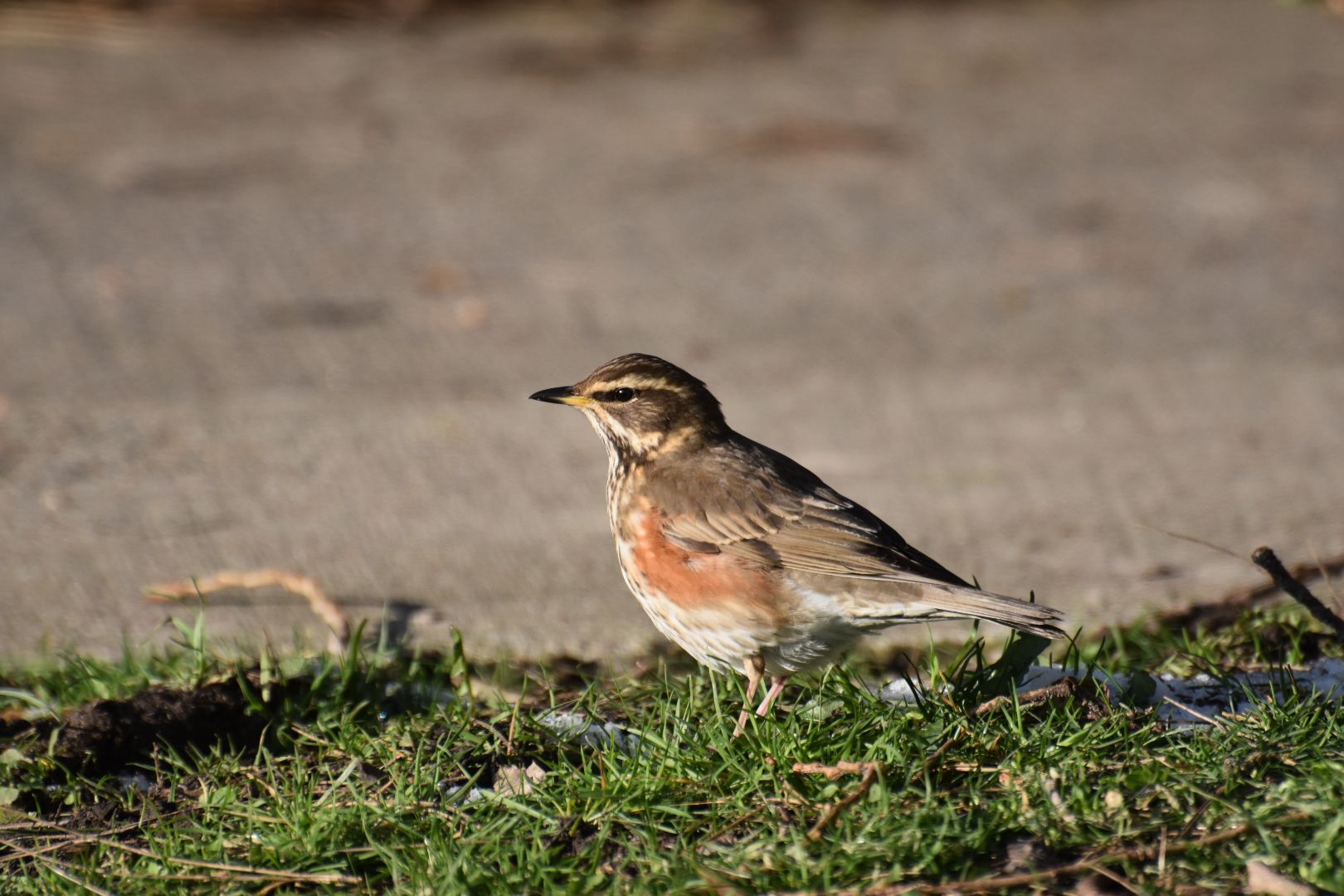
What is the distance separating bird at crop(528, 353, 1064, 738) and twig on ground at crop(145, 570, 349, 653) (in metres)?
1.21

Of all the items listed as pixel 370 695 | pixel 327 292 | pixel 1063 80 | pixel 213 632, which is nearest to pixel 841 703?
pixel 370 695

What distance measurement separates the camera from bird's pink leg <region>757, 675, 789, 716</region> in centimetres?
497

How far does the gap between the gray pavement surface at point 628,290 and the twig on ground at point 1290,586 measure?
1.30m

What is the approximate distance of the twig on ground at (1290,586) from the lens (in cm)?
Result: 484

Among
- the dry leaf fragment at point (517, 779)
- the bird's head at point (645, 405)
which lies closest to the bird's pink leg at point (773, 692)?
the dry leaf fragment at point (517, 779)

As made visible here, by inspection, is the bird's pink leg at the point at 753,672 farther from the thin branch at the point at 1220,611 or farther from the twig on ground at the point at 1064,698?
the thin branch at the point at 1220,611

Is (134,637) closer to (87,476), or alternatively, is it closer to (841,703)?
(87,476)

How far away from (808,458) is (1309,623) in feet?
11.0

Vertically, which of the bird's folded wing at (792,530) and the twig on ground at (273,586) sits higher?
the bird's folded wing at (792,530)

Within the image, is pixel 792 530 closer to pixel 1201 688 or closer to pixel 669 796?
pixel 669 796

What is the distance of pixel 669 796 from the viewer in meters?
4.49

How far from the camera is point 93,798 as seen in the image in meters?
4.92

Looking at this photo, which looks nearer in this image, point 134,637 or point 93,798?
point 93,798

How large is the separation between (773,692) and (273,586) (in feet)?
9.00
